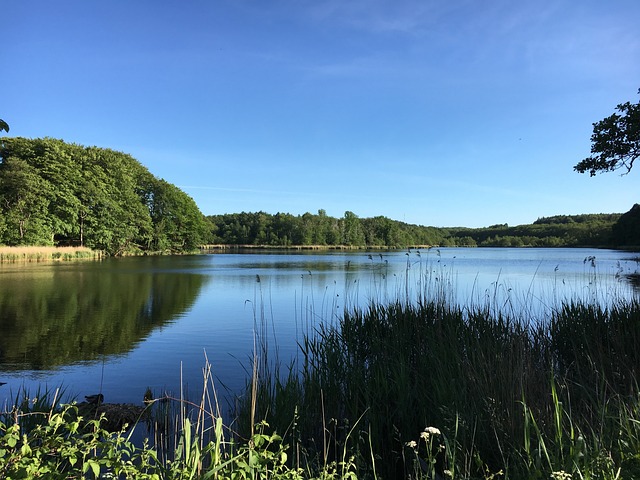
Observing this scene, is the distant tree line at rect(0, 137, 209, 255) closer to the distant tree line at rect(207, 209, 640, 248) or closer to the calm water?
the calm water

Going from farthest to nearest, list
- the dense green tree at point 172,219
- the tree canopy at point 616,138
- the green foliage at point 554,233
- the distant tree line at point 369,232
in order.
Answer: the distant tree line at point 369,232
the green foliage at point 554,233
the dense green tree at point 172,219
the tree canopy at point 616,138

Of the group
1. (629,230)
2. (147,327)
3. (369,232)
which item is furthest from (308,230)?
(147,327)

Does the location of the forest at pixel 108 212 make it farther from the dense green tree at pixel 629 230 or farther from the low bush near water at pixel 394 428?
the low bush near water at pixel 394 428

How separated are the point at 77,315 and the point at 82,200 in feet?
141

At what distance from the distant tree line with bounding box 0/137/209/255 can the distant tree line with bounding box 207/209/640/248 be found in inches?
1407

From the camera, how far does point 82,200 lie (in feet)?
168

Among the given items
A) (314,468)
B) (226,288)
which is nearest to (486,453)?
(314,468)

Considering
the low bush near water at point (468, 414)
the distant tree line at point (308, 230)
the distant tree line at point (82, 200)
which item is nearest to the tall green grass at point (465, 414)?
the low bush near water at point (468, 414)

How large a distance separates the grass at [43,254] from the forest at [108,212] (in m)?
1.81

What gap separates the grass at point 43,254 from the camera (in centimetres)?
3741

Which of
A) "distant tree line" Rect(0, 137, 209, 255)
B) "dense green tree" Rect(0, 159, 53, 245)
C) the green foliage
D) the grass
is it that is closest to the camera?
the grass

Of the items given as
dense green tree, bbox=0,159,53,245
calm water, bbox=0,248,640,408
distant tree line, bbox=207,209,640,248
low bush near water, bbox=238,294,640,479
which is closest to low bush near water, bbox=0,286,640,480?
low bush near water, bbox=238,294,640,479

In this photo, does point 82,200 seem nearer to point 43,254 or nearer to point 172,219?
point 43,254

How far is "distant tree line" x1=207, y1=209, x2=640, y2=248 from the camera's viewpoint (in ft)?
402
